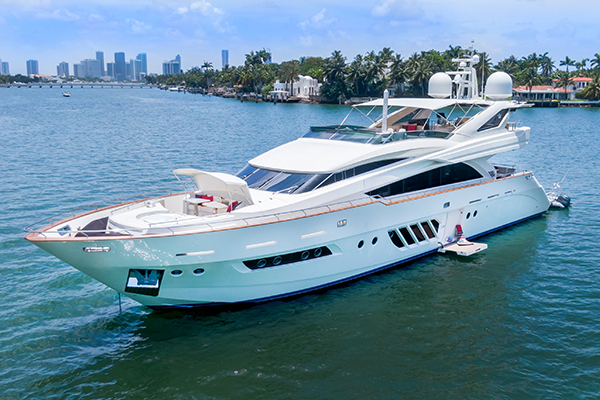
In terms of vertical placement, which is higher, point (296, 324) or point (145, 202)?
point (145, 202)

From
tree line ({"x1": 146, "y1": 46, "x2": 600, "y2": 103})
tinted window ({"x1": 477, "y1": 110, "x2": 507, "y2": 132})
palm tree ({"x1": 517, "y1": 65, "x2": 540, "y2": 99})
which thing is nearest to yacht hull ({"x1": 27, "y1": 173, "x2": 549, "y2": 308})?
tinted window ({"x1": 477, "y1": 110, "x2": 507, "y2": 132})

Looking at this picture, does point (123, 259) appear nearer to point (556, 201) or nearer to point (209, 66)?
point (556, 201)

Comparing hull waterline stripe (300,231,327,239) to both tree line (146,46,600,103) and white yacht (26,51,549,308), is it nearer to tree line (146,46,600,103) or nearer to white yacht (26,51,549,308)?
white yacht (26,51,549,308)

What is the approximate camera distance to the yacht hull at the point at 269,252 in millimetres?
11203

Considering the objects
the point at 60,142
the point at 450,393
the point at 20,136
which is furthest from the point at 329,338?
the point at 20,136

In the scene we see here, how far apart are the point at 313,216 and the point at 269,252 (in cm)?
156

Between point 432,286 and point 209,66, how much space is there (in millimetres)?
185659

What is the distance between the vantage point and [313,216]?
12.9 m

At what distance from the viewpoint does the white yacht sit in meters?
11.5

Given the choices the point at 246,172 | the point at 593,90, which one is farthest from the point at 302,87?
the point at 246,172

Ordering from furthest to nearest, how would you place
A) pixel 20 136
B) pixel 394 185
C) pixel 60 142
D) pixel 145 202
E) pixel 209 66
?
pixel 209 66 → pixel 20 136 → pixel 60 142 → pixel 394 185 → pixel 145 202

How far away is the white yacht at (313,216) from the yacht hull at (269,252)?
31 millimetres

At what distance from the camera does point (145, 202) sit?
14.3 metres

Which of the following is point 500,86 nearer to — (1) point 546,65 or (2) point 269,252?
(2) point 269,252
